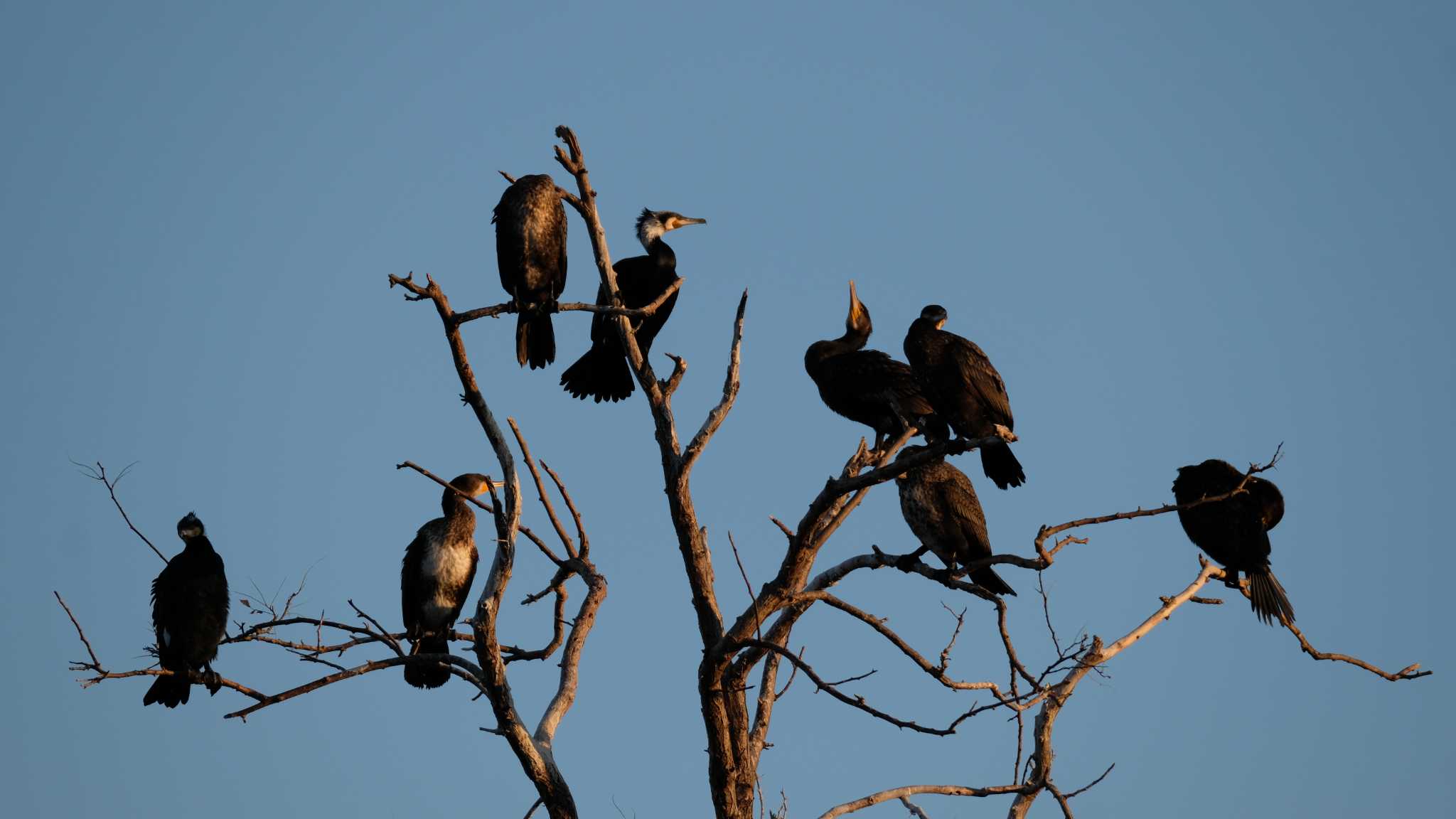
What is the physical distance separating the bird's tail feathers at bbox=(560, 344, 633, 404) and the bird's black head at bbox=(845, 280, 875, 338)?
140 cm

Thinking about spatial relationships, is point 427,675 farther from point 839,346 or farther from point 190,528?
point 839,346

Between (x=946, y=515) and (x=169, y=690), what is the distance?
12.0 ft

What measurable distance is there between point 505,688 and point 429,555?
1.89 meters

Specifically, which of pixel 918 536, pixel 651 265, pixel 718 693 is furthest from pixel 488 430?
pixel 651 265

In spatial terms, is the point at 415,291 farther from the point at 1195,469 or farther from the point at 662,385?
the point at 1195,469

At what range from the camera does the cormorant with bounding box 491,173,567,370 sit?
7828mm

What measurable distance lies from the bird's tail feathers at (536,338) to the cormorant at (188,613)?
189cm

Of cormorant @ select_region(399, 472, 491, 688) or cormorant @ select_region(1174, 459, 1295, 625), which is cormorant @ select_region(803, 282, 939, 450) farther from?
cormorant @ select_region(399, 472, 491, 688)

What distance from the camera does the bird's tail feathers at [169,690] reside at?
6.16 m

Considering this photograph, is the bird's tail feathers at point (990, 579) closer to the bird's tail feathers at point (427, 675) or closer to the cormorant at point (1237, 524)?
the cormorant at point (1237, 524)

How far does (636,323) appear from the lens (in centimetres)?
854

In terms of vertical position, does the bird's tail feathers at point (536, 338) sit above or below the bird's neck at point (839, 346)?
below

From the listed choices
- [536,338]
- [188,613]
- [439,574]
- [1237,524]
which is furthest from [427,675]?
[1237,524]

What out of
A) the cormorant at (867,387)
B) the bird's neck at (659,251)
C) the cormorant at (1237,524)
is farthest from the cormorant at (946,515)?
the bird's neck at (659,251)
